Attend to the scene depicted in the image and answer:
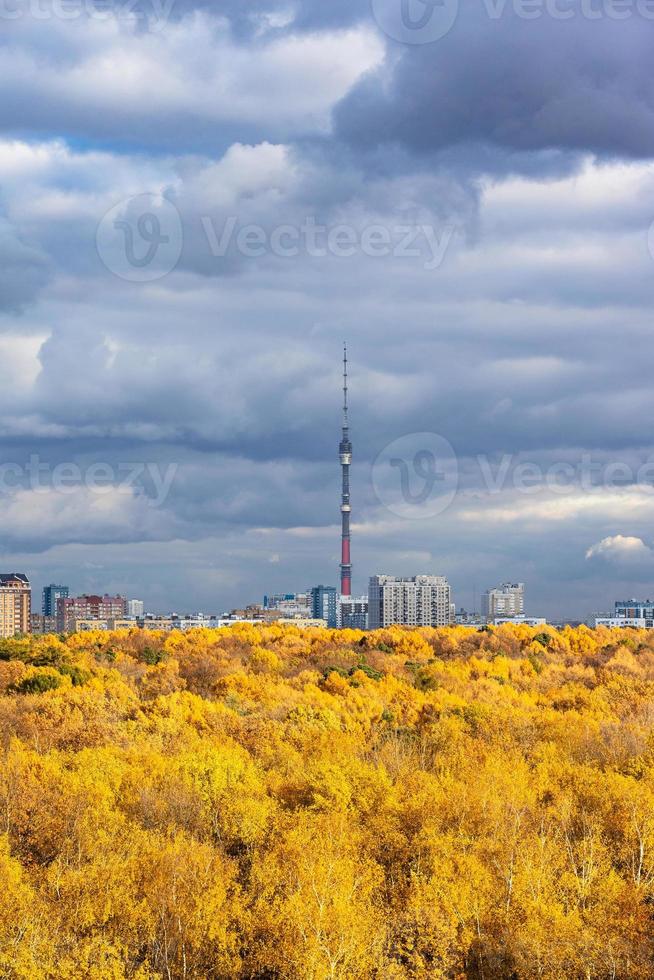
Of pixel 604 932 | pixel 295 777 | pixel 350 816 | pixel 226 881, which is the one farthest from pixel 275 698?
pixel 604 932

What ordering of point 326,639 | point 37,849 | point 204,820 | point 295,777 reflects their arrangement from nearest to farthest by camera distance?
point 37,849, point 204,820, point 295,777, point 326,639

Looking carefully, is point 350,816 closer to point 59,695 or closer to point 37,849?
point 37,849

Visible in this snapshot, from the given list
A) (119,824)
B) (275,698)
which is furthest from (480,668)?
(119,824)

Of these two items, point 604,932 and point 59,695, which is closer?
point 604,932

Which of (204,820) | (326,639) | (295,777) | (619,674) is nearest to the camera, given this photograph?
(204,820)

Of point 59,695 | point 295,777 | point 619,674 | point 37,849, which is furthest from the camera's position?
point 619,674

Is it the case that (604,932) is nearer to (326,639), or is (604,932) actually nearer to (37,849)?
(37,849)
